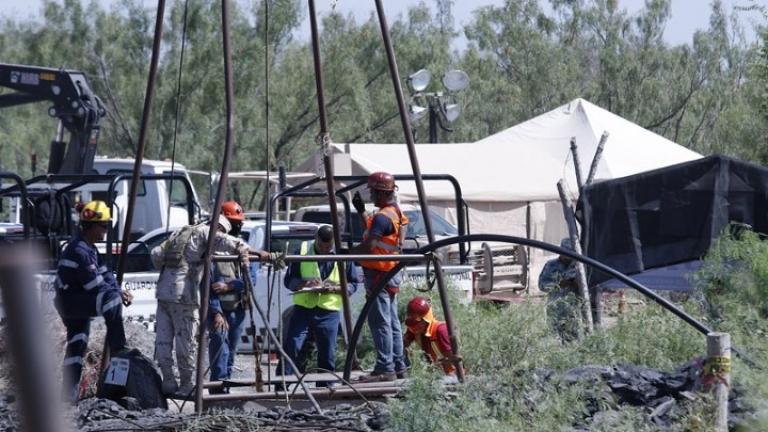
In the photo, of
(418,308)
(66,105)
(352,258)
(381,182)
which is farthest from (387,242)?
(66,105)

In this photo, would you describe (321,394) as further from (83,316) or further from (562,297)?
(562,297)

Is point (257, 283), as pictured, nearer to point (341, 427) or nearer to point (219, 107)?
point (341, 427)

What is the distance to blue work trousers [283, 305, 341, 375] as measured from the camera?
10.4 meters

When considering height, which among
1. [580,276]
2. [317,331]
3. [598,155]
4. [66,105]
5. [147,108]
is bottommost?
[317,331]

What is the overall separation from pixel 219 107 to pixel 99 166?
14.0 metres

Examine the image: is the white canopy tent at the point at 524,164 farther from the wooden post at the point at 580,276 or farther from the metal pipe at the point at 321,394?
the metal pipe at the point at 321,394

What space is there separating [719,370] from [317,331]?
476 centimetres

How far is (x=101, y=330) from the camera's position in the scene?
1087 cm

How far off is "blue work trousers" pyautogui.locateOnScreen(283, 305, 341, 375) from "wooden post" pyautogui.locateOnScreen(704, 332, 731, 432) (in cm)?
462

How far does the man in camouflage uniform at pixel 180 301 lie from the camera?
892 centimetres

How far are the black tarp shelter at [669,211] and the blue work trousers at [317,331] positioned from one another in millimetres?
3188

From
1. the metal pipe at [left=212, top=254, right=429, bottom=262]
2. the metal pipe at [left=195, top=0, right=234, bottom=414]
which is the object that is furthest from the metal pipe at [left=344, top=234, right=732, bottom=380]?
the metal pipe at [left=195, top=0, right=234, bottom=414]

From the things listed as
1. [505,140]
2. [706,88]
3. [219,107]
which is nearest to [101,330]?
[505,140]

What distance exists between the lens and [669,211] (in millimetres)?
12953
